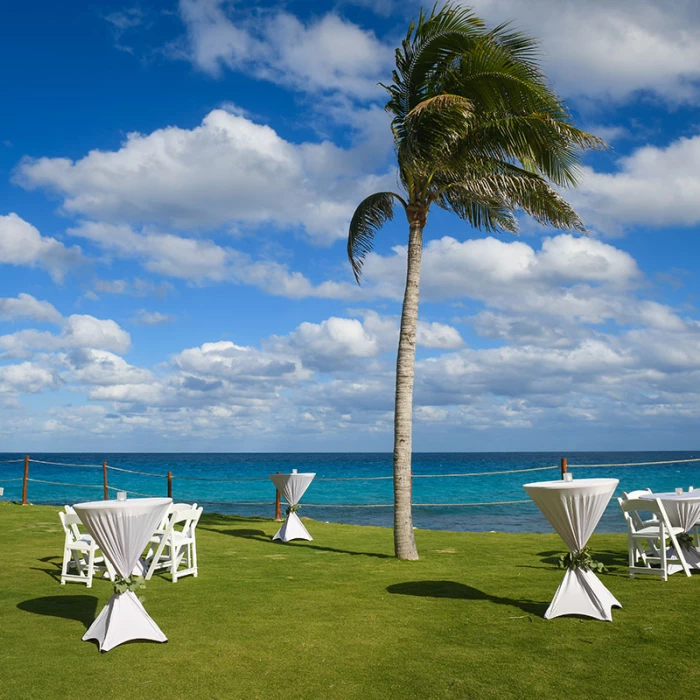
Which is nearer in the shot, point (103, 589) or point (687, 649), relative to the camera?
point (687, 649)

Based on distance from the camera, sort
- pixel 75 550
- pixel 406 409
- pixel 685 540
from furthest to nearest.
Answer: pixel 406 409 → pixel 75 550 → pixel 685 540

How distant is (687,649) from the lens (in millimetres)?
4203

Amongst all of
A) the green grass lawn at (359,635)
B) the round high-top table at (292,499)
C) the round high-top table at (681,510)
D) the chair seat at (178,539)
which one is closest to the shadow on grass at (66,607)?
the green grass lawn at (359,635)

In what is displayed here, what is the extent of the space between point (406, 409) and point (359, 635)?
13.3 ft

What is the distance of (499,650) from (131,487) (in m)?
45.2

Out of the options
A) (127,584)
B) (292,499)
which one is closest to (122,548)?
(127,584)

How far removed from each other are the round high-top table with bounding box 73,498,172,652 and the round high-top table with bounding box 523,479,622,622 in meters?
2.97

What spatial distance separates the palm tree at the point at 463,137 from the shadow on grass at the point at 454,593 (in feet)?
5.70

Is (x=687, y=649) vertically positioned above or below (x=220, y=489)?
above

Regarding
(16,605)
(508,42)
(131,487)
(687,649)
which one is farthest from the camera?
(131,487)

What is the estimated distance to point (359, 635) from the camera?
482 centimetres

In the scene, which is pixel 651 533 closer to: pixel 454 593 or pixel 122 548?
pixel 454 593

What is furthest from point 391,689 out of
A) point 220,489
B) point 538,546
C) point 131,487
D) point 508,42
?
point 131,487

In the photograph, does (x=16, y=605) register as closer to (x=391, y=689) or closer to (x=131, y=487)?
(x=391, y=689)
